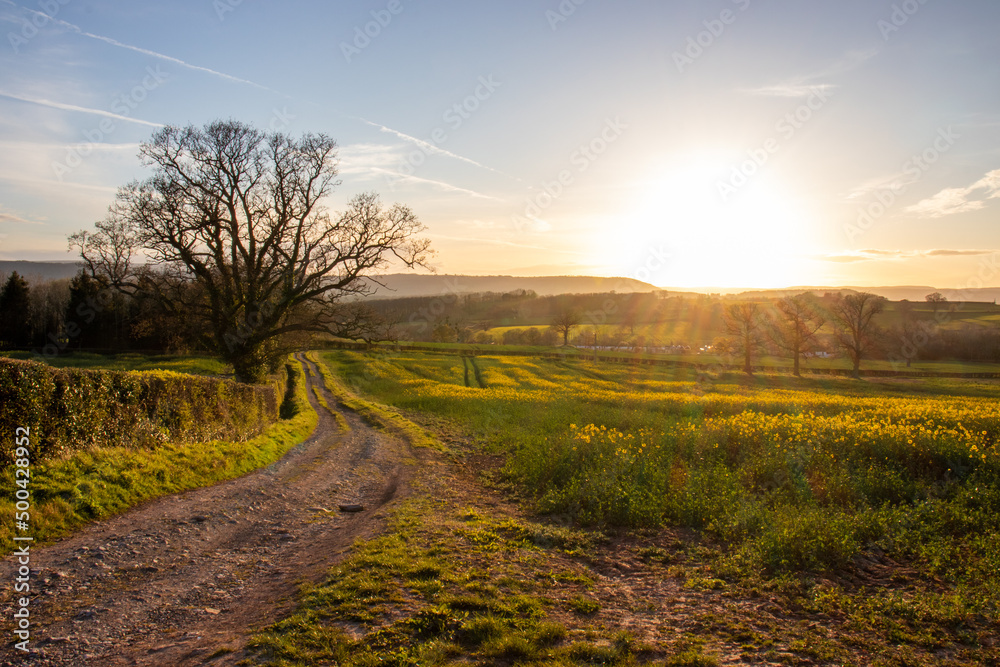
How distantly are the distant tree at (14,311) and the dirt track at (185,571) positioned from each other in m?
64.1

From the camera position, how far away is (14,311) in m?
55.6

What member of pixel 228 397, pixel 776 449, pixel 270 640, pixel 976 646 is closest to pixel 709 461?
pixel 776 449

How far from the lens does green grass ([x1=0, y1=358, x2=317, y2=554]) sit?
7.28 meters

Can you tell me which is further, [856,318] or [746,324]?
[746,324]

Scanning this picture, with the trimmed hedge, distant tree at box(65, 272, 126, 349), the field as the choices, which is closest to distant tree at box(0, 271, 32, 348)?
distant tree at box(65, 272, 126, 349)

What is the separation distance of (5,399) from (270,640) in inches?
254

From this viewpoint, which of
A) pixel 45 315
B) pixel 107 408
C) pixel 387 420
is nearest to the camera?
pixel 107 408

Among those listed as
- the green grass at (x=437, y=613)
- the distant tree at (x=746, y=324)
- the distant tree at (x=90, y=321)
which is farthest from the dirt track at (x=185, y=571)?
the distant tree at (x=90, y=321)

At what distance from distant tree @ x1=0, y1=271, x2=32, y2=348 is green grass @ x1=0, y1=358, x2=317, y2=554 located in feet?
203

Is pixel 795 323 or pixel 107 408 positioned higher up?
pixel 795 323

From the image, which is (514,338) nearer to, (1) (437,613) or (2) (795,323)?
(2) (795,323)

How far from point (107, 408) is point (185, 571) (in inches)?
193

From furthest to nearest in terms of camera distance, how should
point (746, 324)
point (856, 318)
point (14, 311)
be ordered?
point (746, 324) → point (856, 318) → point (14, 311)

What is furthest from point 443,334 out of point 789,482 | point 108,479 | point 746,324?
point 108,479
